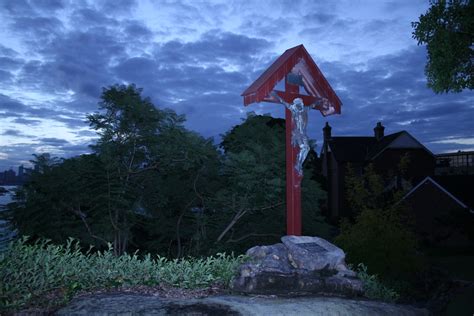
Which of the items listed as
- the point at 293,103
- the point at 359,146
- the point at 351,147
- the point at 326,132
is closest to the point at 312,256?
the point at 293,103

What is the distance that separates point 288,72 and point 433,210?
2896 centimetres

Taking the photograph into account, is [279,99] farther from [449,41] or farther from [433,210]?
[433,210]

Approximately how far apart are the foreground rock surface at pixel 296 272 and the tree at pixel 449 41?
11310 millimetres

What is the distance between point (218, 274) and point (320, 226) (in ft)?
27.6

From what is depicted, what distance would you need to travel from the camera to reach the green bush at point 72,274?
652cm

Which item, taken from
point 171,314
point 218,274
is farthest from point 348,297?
point 171,314

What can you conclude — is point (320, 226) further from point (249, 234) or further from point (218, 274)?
point (218, 274)

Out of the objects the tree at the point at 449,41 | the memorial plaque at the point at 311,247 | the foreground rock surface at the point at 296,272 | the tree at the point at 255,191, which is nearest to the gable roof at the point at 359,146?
the tree at the point at 449,41

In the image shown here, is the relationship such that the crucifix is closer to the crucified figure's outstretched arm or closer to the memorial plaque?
the crucified figure's outstretched arm

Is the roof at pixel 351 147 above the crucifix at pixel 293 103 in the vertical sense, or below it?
above

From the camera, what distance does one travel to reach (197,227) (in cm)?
1590

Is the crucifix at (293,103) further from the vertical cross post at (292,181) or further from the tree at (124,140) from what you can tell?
the tree at (124,140)

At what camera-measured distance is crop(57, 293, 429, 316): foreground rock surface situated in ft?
19.6

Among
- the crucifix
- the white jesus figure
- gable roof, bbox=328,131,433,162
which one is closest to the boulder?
the crucifix
